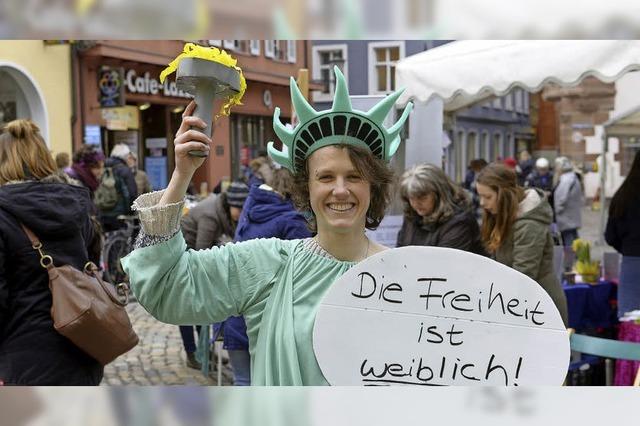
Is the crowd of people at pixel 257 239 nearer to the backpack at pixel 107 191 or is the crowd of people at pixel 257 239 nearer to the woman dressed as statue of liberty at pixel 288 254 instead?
the woman dressed as statue of liberty at pixel 288 254

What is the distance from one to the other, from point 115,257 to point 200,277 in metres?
7.24

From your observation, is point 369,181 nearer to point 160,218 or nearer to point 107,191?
point 160,218

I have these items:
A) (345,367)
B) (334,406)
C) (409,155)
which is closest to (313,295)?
(345,367)

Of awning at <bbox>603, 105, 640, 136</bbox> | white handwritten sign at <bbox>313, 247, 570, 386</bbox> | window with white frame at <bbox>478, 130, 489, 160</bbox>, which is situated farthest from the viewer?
window with white frame at <bbox>478, 130, 489, 160</bbox>

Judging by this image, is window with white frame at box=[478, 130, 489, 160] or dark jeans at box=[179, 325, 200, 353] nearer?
dark jeans at box=[179, 325, 200, 353]

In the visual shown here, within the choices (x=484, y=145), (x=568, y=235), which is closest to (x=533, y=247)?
(x=568, y=235)

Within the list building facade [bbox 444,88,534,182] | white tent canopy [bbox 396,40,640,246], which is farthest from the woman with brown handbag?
building facade [bbox 444,88,534,182]

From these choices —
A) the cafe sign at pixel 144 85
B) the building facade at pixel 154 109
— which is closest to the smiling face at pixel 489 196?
the building facade at pixel 154 109

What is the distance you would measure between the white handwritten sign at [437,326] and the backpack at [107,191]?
7.33 meters

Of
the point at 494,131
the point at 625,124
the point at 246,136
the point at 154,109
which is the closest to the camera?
the point at 625,124

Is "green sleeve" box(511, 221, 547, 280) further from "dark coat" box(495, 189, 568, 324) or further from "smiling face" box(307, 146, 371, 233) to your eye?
"smiling face" box(307, 146, 371, 233)

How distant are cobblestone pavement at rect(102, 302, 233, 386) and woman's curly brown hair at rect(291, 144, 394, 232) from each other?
3.40 m

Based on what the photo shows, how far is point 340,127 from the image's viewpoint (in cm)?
155

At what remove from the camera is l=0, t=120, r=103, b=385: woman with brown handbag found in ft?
8.39
